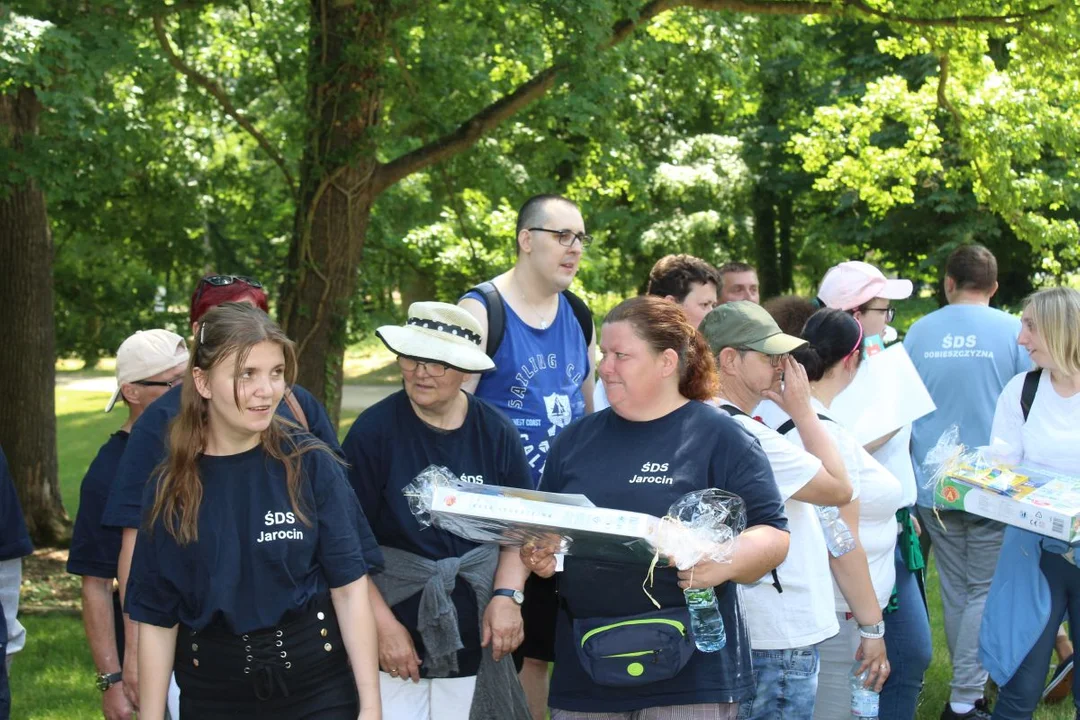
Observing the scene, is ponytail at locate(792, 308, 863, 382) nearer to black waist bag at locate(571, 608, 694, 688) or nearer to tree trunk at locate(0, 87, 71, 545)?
black waist bag at locate(571, 608, 694, 688)

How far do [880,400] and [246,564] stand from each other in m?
2.71

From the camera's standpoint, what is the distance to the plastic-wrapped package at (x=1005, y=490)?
454 cm

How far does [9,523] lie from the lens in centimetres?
390

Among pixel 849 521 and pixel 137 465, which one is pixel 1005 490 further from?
pixel 137 465

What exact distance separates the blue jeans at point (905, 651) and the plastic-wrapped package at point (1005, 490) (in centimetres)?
44

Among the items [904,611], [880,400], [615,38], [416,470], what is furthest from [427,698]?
[615,38]

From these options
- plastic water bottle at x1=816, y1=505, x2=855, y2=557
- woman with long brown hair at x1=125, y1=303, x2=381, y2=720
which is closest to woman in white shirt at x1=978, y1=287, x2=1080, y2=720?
plastic water bottle at x1=816, y1=505, x2=855, y2=557

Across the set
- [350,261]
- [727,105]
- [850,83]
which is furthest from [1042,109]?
[850,83]

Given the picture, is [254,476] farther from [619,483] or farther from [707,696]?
[707,696]

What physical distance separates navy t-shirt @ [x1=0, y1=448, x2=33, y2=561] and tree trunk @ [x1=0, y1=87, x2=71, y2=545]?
23.0ft

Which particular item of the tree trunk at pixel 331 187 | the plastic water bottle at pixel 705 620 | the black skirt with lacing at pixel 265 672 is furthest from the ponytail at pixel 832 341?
the tree trunk at pixel 331 187

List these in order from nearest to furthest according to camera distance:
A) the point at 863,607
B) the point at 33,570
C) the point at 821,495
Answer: the point at 821,495, the point at 863,607, the point at 33,570

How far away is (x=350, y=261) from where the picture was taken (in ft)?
28.1

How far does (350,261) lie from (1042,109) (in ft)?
19.4
